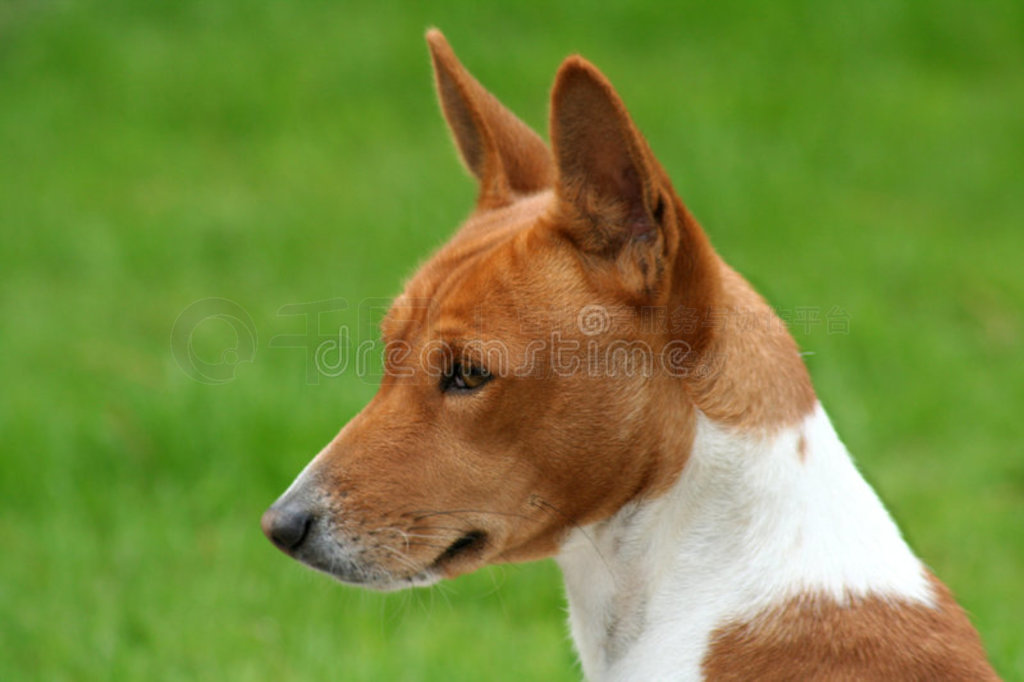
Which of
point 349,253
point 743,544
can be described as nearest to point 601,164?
point 743,544

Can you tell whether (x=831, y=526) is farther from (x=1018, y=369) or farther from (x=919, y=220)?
(x=919, y=220)

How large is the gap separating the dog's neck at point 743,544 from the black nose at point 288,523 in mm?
803

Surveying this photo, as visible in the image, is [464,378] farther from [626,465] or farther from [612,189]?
[612,189]

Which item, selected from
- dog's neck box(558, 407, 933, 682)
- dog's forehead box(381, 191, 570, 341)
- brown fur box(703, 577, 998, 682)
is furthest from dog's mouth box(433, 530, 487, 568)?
brown fur box(703, 577, 998, 682)

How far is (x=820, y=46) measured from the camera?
1214 centimetres

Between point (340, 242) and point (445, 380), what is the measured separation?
21.1 feet

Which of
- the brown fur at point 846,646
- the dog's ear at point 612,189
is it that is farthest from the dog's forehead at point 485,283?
the brown fur at point 846,646

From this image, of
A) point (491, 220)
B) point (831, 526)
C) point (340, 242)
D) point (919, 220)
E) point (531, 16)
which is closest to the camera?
point (831, 526)

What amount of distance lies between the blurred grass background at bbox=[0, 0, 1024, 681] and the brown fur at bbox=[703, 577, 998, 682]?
61.5 inches

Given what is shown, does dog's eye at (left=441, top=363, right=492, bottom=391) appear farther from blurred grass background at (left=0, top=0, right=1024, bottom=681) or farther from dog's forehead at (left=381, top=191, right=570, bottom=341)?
blurred grass background at (left=0, top=0, right=1024, bottom=681)

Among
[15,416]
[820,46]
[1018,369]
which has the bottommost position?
[1018,369]

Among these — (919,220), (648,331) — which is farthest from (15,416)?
(919,220)

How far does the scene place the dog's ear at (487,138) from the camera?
402 centimetres

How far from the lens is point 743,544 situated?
330cm
